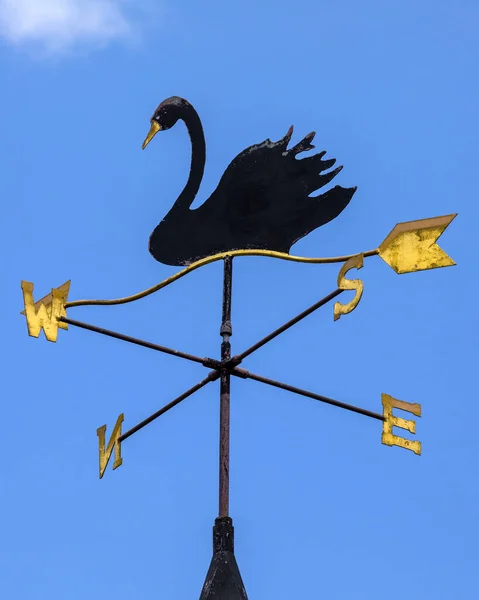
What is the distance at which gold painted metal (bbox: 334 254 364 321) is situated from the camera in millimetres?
5031

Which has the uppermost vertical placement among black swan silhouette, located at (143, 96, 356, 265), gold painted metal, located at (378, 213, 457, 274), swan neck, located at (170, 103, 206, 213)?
swan neck, located at (170, 103, 206, 213)

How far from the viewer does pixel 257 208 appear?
5.81 meters

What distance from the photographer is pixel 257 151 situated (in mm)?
5902

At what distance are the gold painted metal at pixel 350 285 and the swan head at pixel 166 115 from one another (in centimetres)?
153

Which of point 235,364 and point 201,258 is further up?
point 201,258

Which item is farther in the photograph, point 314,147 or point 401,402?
point 314,147

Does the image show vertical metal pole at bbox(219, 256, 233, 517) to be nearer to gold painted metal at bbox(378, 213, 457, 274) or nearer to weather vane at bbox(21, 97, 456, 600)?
weather vane at bbox(21, 97, 456, 600)

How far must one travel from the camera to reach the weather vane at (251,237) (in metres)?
5.22

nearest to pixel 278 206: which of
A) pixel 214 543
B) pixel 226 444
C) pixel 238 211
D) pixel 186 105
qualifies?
pixel 238 211

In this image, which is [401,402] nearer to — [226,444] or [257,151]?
[226,444]

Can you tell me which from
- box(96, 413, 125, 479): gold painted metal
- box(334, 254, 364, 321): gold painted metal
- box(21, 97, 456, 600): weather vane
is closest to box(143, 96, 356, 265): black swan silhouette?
box(21, 97, 456, 600): weather vane

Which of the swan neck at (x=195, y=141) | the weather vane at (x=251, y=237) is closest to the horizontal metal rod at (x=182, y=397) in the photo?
the weather vane at (x=251, y=237)

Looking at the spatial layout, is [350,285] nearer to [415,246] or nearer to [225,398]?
[415,246]

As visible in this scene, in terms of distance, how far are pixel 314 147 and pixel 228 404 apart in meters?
1.50
